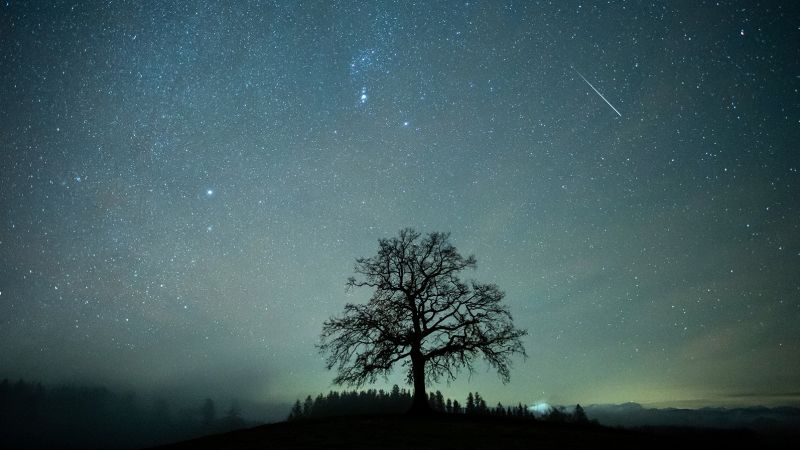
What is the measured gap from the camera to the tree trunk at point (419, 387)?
22.4 metres

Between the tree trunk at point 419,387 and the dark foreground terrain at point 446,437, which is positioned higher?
the tree trunk at point 419,387

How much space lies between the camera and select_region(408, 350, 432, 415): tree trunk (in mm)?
22355

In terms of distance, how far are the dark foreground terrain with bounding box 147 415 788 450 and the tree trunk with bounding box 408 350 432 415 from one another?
2.08m

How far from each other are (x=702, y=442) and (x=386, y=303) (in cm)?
1667

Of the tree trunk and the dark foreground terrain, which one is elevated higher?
the tree trunk

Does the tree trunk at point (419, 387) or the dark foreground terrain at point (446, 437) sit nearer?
the dark foreground terrain at point (446, 437)

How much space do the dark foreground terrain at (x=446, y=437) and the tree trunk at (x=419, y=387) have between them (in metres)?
2.08

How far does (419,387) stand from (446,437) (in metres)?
A: 8.37

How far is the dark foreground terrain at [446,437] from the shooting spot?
46.1ft

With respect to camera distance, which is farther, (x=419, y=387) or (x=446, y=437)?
(x=419, y=387)

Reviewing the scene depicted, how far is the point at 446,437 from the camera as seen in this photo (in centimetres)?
1517

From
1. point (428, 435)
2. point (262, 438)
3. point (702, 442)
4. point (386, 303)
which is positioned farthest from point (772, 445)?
point (262, 438)

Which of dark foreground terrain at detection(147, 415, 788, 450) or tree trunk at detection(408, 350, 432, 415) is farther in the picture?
tree trunk at detection(408, 350, 432, 415)

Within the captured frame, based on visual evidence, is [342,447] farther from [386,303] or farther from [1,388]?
[1,388]
